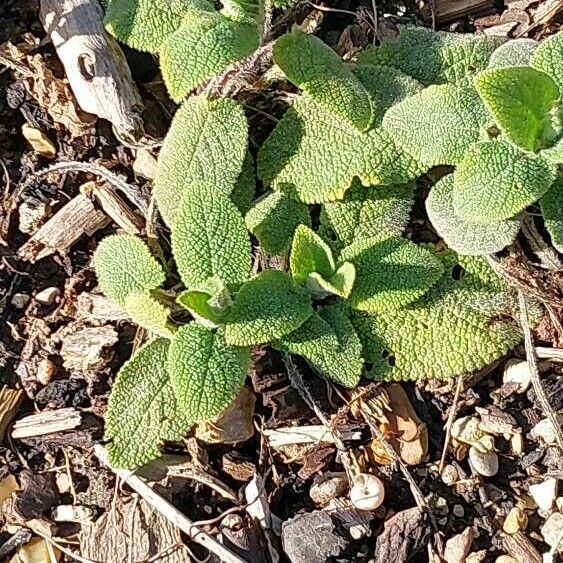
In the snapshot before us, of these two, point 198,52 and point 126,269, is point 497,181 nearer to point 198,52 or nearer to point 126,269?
point 198,52

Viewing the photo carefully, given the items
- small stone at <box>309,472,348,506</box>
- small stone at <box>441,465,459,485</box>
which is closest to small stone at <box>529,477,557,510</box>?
small stone at <box>441,465,459,485</box>

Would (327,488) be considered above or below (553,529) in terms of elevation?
above

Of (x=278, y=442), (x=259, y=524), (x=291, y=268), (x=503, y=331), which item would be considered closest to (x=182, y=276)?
(x=291, y=268)

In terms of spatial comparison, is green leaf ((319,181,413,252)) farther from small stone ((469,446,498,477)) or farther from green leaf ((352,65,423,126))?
small stone ((469,446,498,477))

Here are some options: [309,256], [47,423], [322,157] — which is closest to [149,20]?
[322,157]

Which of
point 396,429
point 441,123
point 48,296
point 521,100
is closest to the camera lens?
point 521,100

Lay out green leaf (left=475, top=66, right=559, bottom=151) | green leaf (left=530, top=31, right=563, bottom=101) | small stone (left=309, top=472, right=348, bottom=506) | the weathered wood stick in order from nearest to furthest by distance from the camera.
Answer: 1. green leaf (left=475, top=66, right=559, bottom=151)
2. green leaf (left=530, top=31, right=563, bottom=101)
3. small stone (left=309, top=472, right=348, bottom=506)
4. the weathered wood stick

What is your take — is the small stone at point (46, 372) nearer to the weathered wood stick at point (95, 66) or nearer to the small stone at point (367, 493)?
the weathered wood stick at point (95, 66)
